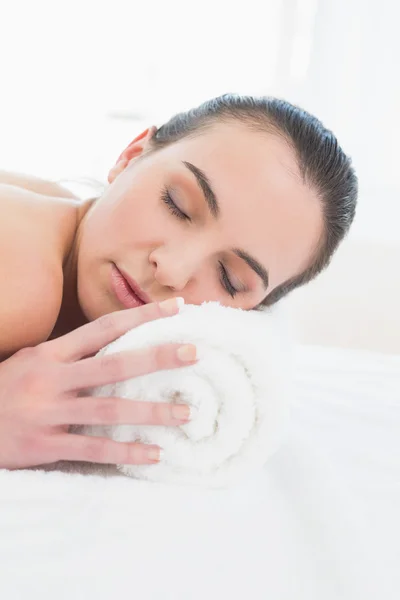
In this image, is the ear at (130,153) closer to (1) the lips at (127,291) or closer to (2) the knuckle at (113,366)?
(1) the lips at (127,291)

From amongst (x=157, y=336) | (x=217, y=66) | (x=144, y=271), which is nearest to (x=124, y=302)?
(x=144, y=271)

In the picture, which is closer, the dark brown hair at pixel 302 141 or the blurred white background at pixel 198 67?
the dark brown hair at pixel 302 141

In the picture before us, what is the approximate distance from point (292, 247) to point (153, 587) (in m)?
0.57

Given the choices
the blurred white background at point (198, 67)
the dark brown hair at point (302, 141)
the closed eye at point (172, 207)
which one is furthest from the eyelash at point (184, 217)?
the blurred white background at point (198, 67)

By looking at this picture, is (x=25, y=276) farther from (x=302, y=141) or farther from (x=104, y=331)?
(x=302, y=141)

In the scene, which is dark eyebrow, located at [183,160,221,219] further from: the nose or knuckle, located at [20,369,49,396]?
knuckle, located at [20,369,49,396]

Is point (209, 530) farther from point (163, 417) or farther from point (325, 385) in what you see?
point (325, 385)

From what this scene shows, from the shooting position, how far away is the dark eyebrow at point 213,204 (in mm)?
836

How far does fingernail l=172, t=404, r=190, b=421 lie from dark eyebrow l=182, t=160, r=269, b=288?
307 millimetres

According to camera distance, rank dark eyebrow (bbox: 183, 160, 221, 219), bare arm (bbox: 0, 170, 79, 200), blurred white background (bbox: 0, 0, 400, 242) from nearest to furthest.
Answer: dark eyebrow (bbox: 183, 160, 221, 219), bare arm (bbox: 0, 170, 79, 200), blurred white background (bbox: 0, 0, 400, 242)

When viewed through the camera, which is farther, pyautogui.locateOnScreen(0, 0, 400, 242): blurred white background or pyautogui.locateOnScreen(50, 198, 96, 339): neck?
pyautogui.locateOnScreen(0, 0, 400, 242): blurred white background

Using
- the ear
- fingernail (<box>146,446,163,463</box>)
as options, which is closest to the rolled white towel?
fingernail (<box>146,446,163,463</box>)

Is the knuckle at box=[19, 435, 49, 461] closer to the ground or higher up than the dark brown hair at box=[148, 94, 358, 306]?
closer to the ground

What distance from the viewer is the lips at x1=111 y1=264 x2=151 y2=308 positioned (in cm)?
84
